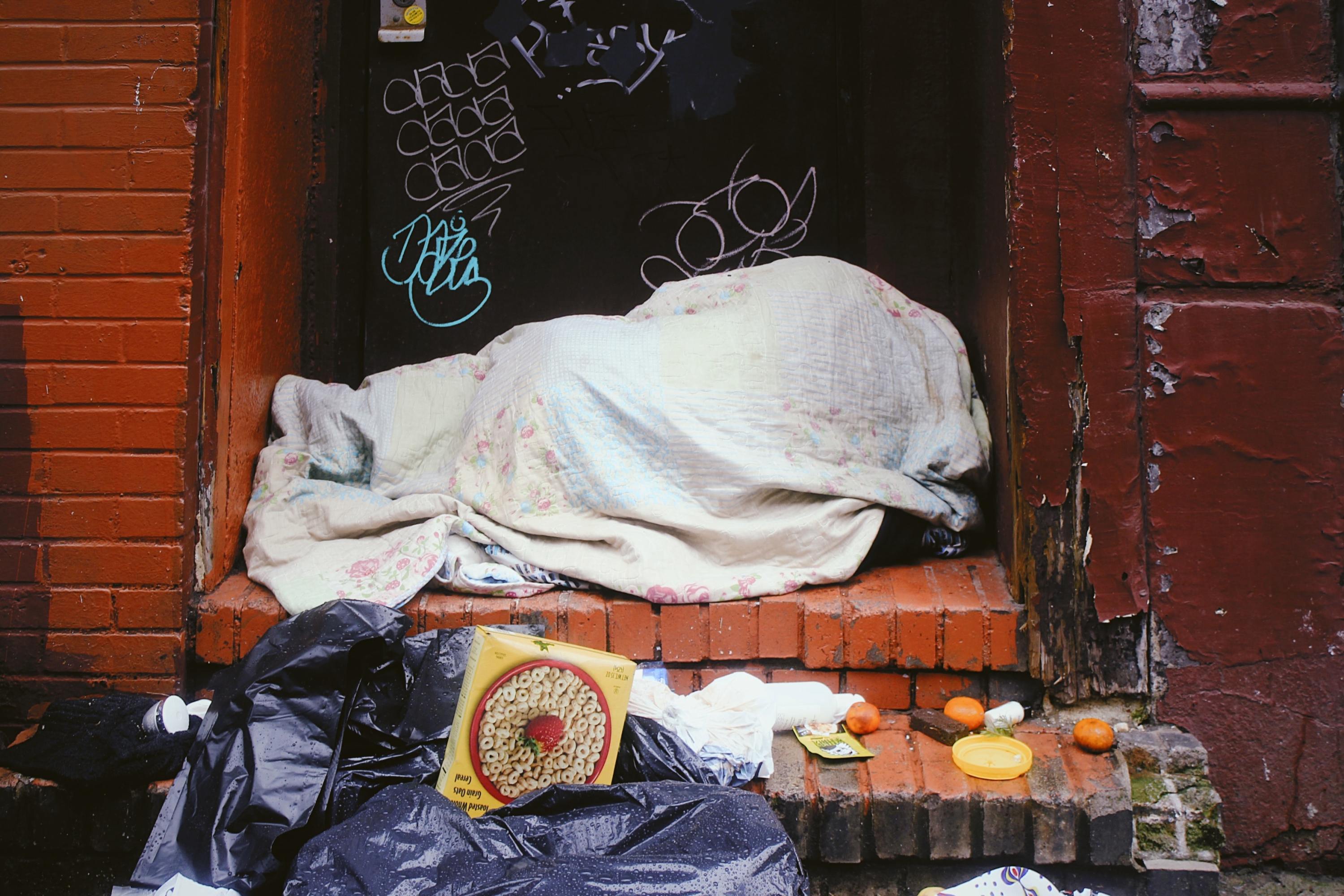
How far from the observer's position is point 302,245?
116 inches

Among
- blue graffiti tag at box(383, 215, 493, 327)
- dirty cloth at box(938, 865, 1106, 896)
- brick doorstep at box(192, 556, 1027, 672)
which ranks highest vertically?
blue graffiti tag at box(383, 215, 493, 327)

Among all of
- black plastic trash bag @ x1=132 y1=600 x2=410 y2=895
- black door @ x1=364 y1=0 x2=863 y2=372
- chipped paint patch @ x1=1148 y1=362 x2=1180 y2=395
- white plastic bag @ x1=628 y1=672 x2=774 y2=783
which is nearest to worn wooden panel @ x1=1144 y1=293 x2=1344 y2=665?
chipped paint patch @ x1=1148 y1=362 x2=1180 y2=395

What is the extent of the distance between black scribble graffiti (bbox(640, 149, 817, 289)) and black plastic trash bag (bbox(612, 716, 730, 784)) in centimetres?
163

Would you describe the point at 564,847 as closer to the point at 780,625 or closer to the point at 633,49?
the point at 780,625

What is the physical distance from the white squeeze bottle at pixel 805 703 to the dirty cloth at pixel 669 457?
0.22 m

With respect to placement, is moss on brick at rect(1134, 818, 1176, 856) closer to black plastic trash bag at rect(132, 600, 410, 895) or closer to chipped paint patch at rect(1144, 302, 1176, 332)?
chipped paint patch at rect(1144, 302, 1176, 332)

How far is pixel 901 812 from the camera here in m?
1.78

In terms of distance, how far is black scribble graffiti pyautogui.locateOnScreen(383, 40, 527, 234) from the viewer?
3047 mm

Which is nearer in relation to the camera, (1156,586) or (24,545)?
(1156,586)

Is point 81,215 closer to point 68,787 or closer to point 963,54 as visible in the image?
point 68,787

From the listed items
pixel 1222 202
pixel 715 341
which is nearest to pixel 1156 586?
pixel 1222 202

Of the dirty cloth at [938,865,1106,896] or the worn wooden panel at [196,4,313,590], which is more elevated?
the worn wooden panel at [196,4,313,590]

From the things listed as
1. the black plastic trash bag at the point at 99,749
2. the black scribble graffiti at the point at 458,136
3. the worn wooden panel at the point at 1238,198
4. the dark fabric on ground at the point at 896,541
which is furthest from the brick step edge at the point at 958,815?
the black scribble graffiti at the point at 458,136

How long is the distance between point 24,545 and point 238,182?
3.17 ft
